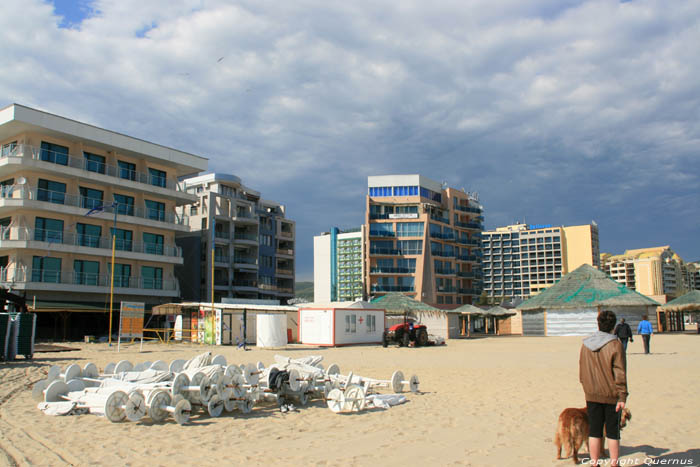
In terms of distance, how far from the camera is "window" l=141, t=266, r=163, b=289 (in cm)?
4508

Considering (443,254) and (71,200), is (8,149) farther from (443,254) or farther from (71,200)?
(443,254)

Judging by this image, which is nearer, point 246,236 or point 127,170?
point 127,170

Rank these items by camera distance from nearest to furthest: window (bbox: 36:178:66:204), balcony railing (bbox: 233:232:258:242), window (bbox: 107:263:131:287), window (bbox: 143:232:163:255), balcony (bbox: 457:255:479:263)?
window (bbox: 36:178:66:204), window (bbox: 107:263:131:287), window (bbox: 143:232:163:255), balcony railing (bbox: 233:232:258:242), balcony (bbox: 457:255:479:263)

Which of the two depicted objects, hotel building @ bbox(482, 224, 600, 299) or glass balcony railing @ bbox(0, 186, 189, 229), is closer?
glass balcony railing @ bbox(0, 186, 189, 229)

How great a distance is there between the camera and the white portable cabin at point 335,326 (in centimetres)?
3203

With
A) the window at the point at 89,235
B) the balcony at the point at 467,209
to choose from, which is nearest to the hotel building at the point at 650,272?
the balcony at the point at 467,209

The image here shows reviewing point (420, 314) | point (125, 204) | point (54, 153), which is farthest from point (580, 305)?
point (54, 153)

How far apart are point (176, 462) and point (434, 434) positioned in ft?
12.6

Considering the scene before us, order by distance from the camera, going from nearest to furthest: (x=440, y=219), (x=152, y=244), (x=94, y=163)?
(x=94, y=163), (x=152, y=244), (x=440, y=219)

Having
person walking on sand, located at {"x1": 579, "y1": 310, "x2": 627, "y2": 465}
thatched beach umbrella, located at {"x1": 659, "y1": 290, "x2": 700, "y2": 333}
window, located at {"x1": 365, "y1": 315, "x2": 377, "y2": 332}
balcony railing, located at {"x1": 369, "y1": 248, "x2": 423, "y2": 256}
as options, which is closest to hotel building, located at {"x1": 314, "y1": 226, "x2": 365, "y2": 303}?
balcony railing, located at {"x1": 369, "y1": 248, "x2": 423, "y2": 256}

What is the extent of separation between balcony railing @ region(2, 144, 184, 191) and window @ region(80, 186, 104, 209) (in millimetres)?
1575

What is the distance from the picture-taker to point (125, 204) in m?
44.7

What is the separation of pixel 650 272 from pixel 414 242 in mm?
121655

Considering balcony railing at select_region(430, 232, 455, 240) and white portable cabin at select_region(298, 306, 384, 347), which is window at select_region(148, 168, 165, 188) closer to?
white portable cabin at select_region(298, 306, 384, 347)
